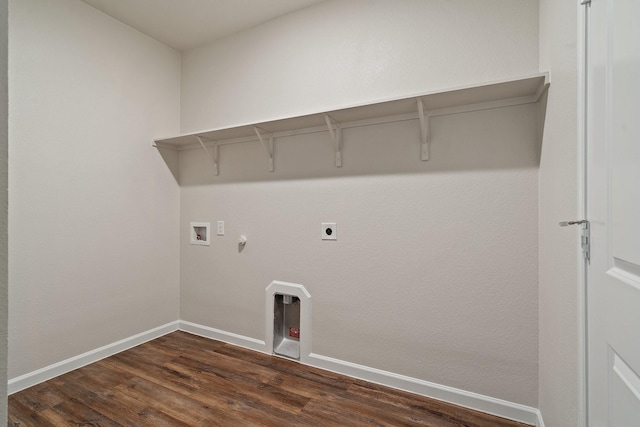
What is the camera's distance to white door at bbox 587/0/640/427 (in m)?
0.65

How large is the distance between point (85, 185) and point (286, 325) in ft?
6.35

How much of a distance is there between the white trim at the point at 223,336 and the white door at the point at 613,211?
2.13 m

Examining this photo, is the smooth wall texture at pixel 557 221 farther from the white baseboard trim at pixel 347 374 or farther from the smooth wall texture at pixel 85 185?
the smooth wall texture at pixel 85 185

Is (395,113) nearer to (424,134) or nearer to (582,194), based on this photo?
(424,134)

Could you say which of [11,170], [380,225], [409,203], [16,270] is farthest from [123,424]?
[409,203]

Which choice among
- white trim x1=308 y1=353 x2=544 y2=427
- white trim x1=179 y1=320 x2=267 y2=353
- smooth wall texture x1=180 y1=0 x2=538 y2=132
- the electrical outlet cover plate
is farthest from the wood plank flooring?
smooth wall texture x1=180 y1=0 x2=538 y2=132

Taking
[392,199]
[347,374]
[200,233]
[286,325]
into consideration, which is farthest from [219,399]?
[392,199]

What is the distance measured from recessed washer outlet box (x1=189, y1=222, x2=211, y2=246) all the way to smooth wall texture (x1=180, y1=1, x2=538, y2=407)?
0.35 feet

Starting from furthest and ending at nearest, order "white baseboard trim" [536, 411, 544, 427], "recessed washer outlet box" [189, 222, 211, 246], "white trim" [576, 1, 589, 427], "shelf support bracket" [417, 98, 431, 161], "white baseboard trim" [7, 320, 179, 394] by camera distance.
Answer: "recessed washer outlet box" [189, 222, 211, 246] → "white baseboard trim" [7, 320, 179, 394] → "shelf support bracket" [417, 98, 431, 161] → "white baseboard trim" [536, 411, 544, 427] → "white trim" [576, 1, 589, 427]

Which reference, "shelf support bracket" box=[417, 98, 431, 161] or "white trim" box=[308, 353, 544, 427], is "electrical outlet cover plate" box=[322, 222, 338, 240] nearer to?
"shelf support bracket" box=[417, 98, 431, 161]

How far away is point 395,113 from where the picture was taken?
6.28ft

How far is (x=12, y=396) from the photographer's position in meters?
1.84

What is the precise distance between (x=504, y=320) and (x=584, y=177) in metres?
1.04

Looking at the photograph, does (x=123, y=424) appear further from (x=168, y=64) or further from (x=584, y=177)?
(x=168, y=64)
